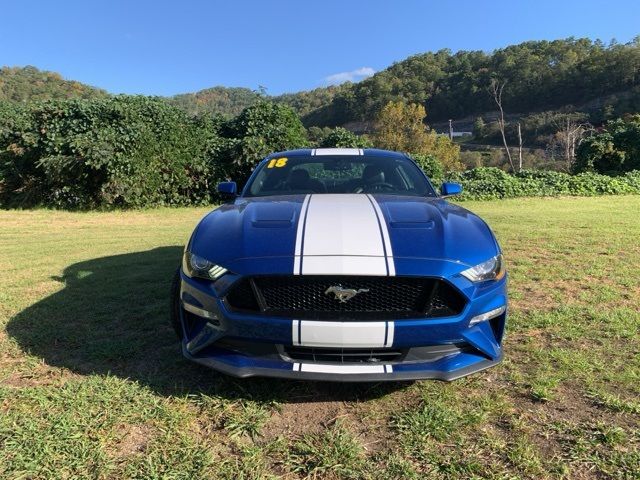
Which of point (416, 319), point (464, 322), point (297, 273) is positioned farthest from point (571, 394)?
point (297, 273)

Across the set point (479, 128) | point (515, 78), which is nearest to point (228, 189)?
point (515, 78)

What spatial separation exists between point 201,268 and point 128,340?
1300mm

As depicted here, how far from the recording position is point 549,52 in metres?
64.1

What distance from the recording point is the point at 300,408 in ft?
8.38

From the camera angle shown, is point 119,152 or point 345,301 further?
point 119,152

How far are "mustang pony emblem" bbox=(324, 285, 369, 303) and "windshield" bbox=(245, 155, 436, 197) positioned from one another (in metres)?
1.57

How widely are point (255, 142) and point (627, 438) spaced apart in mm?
12196

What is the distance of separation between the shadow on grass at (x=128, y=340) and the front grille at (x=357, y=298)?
0.63 metres

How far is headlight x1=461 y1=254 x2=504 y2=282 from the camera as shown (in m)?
2.41

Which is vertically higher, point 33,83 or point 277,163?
point 33,83

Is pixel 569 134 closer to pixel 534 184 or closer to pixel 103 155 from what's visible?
pixel 534 184

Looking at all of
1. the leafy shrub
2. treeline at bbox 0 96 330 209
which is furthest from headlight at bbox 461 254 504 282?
the leafy shrub

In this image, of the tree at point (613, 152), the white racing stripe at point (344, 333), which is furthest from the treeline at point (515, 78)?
the white racing stripe at point (344, 333)

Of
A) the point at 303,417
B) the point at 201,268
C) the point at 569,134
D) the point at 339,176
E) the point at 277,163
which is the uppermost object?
the point at 569,134
